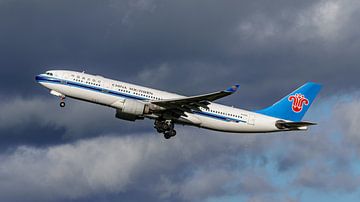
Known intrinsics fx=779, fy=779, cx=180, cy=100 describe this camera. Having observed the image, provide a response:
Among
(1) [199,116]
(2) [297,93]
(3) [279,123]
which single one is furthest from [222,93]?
(2) [297,93]

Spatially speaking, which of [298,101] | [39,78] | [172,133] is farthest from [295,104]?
[39,78]

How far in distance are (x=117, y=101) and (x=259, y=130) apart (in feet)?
55.7

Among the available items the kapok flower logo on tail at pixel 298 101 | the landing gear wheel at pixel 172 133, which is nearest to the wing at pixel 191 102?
the landing gear wheel at pixel 172 133

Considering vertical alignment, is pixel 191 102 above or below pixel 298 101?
below

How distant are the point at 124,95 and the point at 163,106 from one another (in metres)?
4.18

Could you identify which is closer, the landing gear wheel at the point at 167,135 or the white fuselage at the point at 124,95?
the white fuselage at the point at 124,95

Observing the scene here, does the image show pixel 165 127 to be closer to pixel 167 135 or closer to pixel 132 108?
pixel 167 135

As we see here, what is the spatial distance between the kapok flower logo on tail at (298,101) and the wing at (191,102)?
14390 mm

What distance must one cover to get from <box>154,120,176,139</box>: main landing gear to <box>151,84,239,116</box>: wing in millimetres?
1677

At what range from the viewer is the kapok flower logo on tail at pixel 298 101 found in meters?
90.4

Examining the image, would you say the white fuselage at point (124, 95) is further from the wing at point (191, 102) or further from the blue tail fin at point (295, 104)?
the blue tail fin at point (295, 104)

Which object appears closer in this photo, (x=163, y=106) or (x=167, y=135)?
(x=163, y=106)

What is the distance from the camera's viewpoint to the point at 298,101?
91250 mm

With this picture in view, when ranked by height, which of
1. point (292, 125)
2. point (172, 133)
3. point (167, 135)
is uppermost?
point (292, 125)
